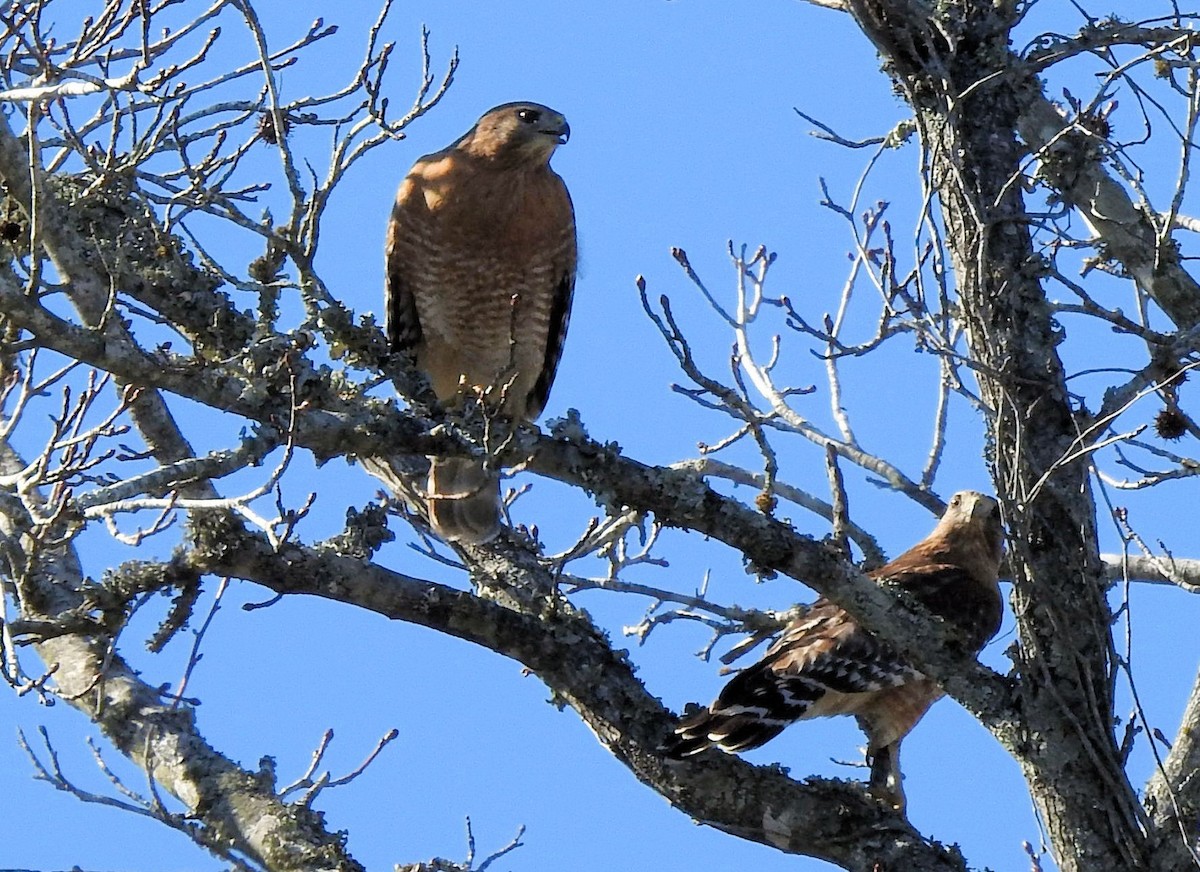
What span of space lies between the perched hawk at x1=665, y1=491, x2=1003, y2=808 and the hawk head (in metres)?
1.97

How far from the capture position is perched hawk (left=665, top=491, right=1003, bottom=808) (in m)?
4.96

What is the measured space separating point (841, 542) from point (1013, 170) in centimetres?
105

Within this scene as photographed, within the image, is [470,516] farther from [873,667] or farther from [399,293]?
[873,667]

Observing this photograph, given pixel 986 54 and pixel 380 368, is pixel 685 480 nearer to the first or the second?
pixel 380 368

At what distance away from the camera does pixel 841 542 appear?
4484mm

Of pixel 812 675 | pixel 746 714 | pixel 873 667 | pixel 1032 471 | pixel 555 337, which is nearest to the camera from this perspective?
pixel 1032 471

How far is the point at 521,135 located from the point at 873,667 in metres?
2.33

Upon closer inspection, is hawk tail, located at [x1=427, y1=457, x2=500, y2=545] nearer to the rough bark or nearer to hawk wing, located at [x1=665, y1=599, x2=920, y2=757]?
hawk wing, located at [x1=665, y1=599, x2=920, y2=757]

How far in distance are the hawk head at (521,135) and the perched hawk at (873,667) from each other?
1965 millimetres

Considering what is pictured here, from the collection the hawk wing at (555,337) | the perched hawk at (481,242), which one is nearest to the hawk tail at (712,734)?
the perched hawk at (481,242)

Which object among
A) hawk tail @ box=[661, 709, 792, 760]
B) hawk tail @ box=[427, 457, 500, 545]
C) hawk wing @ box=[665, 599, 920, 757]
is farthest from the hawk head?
hawk tail @ box=[661, 709, 792, 760]

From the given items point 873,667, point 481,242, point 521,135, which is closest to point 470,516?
point 481,242

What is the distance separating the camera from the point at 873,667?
5914 millimetres

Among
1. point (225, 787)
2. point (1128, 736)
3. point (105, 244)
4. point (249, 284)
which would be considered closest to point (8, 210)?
point (105, 244)
